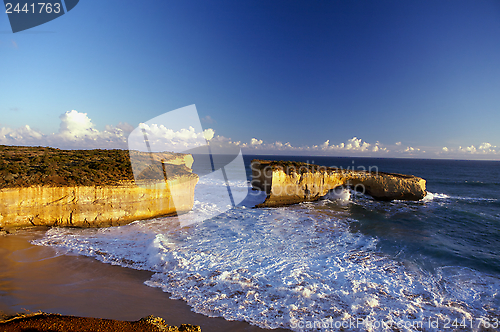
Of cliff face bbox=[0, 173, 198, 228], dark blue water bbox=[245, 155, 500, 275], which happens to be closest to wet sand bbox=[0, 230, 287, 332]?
cliff face bbox=[0, 173, 198, 228]

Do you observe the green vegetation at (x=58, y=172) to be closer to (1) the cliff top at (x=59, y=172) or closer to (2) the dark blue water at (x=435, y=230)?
(1) the cliff top at (x=59, y=172)

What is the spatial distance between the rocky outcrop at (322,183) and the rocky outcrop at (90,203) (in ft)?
27.7

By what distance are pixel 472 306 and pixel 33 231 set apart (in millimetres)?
17284

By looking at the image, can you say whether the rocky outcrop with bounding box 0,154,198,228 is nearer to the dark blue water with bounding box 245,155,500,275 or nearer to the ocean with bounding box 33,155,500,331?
the ocean with bounding box 33,155,500,331

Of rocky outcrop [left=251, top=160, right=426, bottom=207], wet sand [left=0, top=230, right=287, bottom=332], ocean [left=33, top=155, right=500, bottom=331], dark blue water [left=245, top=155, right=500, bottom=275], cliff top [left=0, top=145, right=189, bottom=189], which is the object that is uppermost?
cliff top [left=0, top=145, right=189, bottom=189]

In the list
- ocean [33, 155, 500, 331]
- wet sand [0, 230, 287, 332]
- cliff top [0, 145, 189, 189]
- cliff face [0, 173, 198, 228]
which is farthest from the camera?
cliff top [0, 145, 189, 189]

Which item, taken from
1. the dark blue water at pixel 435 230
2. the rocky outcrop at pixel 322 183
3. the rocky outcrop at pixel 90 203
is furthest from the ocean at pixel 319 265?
the rocky outcrop at pixel 322 183

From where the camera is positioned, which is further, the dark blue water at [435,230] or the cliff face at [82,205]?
the cliff face at [82,205]

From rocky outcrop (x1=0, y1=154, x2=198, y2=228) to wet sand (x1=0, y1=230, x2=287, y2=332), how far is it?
258cm

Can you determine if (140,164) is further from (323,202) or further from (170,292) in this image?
(323,202)

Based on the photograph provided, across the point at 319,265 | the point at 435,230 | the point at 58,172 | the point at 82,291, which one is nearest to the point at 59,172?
the point at 58,172

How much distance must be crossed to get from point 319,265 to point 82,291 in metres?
7.65

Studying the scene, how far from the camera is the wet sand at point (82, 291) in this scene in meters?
4.73

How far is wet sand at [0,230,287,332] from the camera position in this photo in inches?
186
